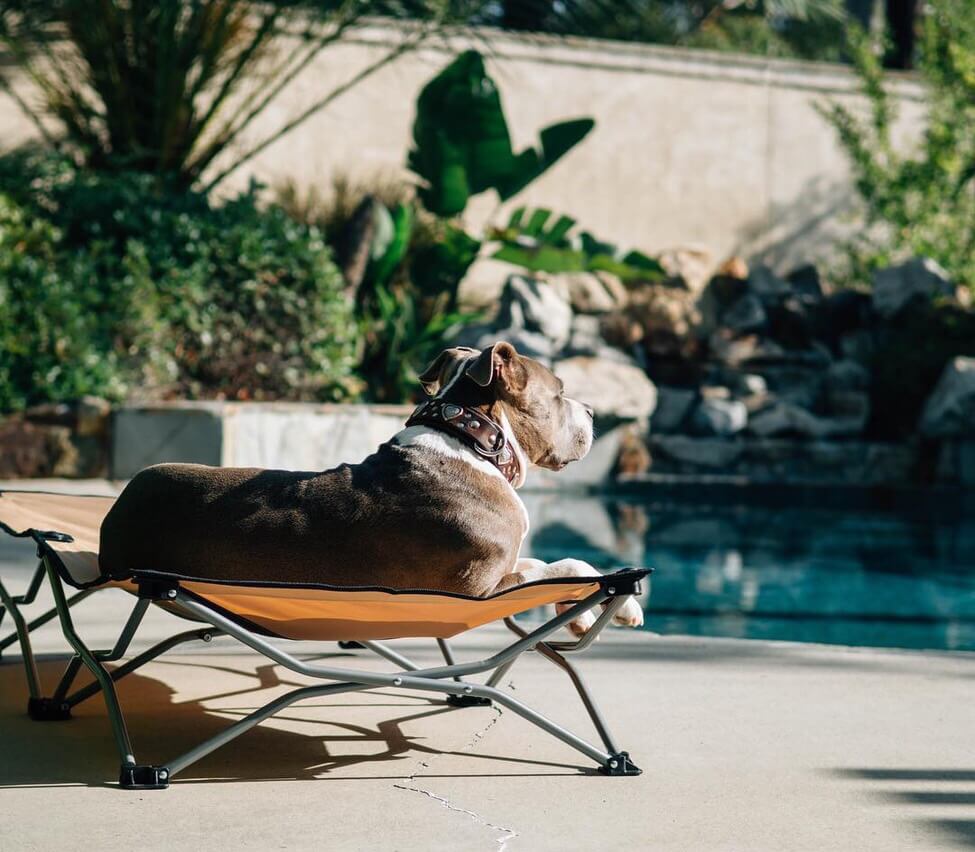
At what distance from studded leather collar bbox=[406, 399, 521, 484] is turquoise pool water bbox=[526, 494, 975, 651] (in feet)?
8.98

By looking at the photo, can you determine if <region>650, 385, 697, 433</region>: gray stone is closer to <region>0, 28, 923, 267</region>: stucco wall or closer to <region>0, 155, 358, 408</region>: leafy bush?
<region>0, 28, 923, 267</region>: stucco wall

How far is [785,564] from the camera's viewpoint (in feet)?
27.0

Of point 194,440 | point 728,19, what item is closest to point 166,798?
point 194,440

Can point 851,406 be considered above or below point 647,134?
below

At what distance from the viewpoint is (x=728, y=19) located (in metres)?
27.6

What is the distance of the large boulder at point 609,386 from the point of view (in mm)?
12781

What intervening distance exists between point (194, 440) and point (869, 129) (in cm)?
1100

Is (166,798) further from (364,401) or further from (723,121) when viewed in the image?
(723,121)

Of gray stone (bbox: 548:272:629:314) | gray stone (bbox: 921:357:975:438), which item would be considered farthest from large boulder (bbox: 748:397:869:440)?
gray stone (bbox: 548:272:629:314)

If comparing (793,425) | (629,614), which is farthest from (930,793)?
(793,425)

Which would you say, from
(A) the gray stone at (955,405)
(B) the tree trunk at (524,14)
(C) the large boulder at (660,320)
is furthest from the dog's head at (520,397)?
(B) the tree trunk at (524,14)

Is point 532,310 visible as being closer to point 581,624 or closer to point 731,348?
point 731,348

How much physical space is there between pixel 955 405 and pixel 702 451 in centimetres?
244

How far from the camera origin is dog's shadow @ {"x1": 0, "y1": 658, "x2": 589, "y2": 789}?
3211mm
